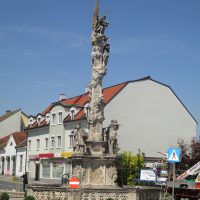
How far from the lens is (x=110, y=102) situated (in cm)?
4528

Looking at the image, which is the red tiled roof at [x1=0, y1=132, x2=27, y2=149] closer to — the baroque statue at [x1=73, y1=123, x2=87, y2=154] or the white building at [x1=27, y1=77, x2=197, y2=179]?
the white building at [x1=27, y1=77, x2=197, y2=179]

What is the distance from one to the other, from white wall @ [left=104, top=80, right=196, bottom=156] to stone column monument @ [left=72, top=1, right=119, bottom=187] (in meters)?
22.6

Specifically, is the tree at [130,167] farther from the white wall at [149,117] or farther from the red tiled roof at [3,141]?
the red tiled roof at [3,141]

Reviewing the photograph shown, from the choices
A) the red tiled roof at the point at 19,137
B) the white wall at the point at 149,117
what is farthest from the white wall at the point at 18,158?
the white wall at the point at 149,117

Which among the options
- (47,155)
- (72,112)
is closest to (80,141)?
(72,112)

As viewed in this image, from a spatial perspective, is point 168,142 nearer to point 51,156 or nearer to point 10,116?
point 51,156

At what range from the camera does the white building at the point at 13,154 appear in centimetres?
6041

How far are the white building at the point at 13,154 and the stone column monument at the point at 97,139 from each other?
39222mm

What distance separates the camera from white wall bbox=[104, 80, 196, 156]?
46000 millimetres

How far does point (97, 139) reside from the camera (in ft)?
70.8

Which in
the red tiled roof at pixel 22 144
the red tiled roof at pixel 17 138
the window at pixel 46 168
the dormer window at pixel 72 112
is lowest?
the window at pixel 46 168

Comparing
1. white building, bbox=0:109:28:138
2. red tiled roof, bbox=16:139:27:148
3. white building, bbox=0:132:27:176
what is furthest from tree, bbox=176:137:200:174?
white building, bbox=0:109:28:138

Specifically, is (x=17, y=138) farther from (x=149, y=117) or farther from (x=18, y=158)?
(x=149, y=117)

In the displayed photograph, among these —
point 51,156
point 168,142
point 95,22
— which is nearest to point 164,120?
point 168,142
